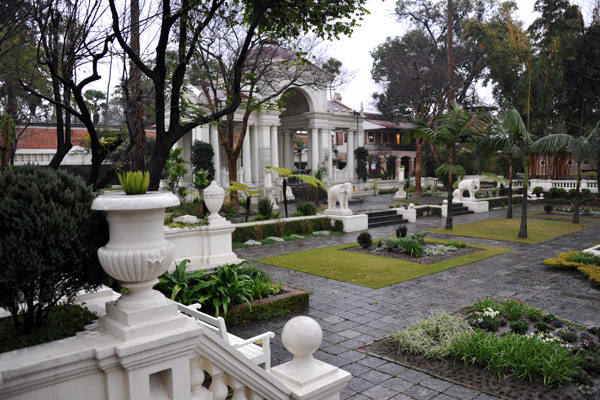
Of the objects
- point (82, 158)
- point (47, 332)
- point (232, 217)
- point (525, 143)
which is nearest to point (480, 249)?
point (525, 143)

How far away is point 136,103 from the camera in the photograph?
384 inches

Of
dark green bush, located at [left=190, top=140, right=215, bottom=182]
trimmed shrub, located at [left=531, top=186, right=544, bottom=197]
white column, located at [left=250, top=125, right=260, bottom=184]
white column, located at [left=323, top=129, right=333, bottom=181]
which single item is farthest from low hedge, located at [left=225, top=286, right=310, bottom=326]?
trimmed shrub, located at [left=531, top=186, right=544, bottom=197]

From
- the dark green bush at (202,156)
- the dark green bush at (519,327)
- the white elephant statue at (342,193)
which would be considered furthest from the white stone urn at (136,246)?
the dark green bush at (202,156)

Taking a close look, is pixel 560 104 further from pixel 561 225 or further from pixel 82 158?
pixel 82 158

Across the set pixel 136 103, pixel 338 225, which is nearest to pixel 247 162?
pixel 338 225

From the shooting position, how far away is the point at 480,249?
12844 millimetres

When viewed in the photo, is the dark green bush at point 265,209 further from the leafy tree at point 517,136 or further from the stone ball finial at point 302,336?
the stone ball finial at point 302,336

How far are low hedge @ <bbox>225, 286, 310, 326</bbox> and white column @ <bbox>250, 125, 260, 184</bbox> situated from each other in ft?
65.7

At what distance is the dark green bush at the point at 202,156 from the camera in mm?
24203

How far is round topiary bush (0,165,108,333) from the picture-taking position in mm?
2424

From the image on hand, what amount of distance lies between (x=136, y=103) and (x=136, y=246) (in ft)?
26.2

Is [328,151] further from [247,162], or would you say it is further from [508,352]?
[508,352]

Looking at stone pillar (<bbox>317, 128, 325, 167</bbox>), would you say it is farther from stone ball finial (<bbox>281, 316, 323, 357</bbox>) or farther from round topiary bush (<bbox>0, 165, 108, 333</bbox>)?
round topiary bush (<bbox>0, 165, 108, 333</bbox>)

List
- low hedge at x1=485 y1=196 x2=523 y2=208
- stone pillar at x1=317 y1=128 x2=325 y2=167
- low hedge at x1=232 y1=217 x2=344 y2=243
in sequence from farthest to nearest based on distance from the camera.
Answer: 1. stone pillar at x1=317 y1=128 x2=325 y2=167
2. low hedge at x1=485 y1=196 x2=523 y2=208
3. low hedge at x1=232 y1=217 x2=344 y2=243
